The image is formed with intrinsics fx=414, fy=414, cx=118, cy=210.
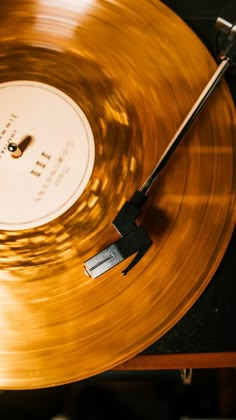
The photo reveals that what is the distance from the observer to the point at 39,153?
Answer: 1.84 feet

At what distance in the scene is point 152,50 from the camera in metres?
0.57

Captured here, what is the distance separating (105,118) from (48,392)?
0.66m

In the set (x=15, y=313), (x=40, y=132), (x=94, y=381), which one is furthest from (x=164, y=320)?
(x=94, y=381)

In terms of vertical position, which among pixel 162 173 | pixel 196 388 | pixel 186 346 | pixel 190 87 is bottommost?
pixel 196 388

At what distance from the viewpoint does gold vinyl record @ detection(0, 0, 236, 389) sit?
18.7 inches

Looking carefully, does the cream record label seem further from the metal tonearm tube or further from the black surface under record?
the black surface under record

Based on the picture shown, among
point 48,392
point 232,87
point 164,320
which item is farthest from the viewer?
point 48,392

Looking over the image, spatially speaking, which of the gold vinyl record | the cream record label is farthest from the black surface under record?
the cream record label

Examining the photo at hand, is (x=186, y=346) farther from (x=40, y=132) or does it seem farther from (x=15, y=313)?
(x=40, y=132)

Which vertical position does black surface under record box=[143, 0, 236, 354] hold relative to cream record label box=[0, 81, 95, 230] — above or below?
below

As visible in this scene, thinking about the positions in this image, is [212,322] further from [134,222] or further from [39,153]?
[39,153]

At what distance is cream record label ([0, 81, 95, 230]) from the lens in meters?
0.53

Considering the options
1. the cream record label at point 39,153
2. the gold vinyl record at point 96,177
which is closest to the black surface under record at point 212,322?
the gold vinyl record at point 96,177

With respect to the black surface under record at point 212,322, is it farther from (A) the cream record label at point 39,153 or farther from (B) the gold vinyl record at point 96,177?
(A) the cream record label at point 39,153
